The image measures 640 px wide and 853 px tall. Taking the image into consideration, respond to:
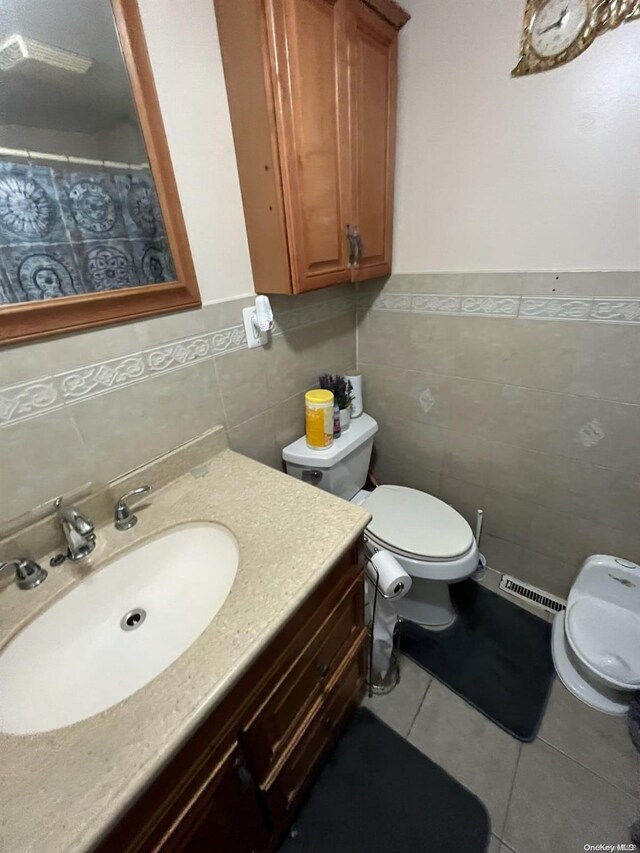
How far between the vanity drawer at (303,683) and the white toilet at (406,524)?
342 millimetres

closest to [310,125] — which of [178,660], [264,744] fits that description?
[178,660]

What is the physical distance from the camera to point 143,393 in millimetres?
866

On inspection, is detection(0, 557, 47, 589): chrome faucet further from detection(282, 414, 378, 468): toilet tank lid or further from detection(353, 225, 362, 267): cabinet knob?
detection(353, 225, 362, 267): cabinet knob

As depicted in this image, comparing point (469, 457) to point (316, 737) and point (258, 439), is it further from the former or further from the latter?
point (316, 737)

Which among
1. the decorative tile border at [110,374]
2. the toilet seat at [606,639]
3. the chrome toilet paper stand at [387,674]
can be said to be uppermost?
the decorative tile border at [110,374]

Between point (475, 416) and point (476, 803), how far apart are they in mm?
1164

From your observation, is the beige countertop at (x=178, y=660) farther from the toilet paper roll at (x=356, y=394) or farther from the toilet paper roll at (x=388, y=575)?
Answer: the toilet paper roll at (x=356, y=394)

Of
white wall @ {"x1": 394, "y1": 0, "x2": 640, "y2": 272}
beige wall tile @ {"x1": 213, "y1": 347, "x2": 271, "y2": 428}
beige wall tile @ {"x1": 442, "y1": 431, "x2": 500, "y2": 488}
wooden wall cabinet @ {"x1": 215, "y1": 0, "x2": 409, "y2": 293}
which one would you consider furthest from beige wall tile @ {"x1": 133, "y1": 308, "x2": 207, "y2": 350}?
beige wall tile @ {"x1": 442, "y1": 431, "x2": 500, "y2": 488}

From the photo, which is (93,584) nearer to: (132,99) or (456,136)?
(132,99)

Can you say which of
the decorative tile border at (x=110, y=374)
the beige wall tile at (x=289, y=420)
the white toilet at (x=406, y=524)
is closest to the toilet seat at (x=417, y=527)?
the white toilet at (x=406, y=524)

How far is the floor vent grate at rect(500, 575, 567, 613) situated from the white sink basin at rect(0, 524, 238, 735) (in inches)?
52.3

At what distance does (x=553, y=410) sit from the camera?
119 cm

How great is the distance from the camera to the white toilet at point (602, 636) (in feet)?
3.68

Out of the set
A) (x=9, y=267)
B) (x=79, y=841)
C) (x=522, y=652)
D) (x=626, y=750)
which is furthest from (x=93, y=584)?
(x=626, y=750)
